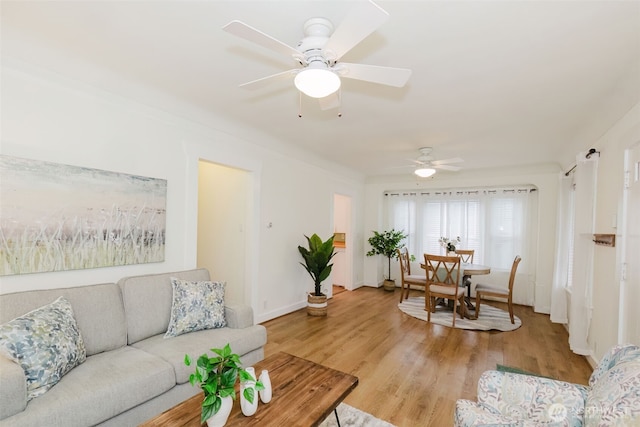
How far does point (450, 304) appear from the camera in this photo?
16.8 ft

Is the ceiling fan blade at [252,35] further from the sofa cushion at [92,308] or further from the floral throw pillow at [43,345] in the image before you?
the sofa cushion at [92,308]

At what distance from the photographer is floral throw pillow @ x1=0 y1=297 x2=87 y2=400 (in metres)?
1.51

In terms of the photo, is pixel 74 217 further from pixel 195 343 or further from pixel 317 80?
pixel 317 80

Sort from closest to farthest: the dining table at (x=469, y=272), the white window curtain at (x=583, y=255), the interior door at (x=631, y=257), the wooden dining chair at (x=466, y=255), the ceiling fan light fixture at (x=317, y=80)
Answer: the ceiling fan light fixture at (x=317, y=80), the interior door at (x=631, y=257), the white window curtain at (x=583, y=255), the dining table at (x=469, y=272), the wooden dining chair at (x=466, y=255)

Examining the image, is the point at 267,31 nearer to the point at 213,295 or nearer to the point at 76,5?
the point at 76,5

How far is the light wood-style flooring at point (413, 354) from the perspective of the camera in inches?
92.0

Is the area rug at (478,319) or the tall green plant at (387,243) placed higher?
the tall green plant at (387,243)

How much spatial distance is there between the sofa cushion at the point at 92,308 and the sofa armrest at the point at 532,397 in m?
2.38

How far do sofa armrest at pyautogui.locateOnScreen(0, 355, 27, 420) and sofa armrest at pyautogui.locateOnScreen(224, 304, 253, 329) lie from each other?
132 centimetres

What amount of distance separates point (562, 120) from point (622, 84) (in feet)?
2.99

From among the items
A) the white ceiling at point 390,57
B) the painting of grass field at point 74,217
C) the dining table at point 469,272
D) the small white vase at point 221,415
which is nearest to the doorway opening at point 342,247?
the dining table at point 469,272

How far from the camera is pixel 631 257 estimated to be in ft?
7.22

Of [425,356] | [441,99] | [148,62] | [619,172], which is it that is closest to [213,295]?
[148,62]

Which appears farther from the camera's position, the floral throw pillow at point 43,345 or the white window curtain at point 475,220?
the white window curtain at point 475,220
